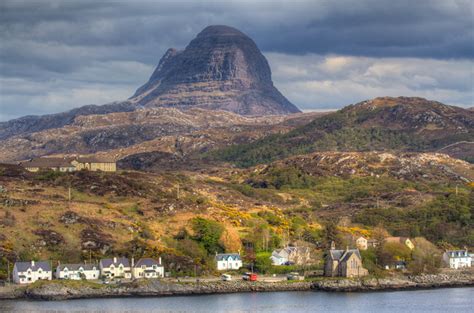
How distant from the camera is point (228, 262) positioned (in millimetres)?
127938

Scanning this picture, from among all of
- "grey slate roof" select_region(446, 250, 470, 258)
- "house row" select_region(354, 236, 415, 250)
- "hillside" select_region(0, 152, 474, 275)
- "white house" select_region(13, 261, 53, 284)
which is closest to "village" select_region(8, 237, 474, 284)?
"white house" select_region(13, 261, 53, 284)

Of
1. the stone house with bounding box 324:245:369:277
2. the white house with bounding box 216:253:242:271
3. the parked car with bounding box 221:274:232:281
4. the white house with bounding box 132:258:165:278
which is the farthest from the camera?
the white house with bounding box 216:253:242:271

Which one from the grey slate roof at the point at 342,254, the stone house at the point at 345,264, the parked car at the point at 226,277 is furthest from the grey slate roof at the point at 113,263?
the grey slate roof at the point at 342,254

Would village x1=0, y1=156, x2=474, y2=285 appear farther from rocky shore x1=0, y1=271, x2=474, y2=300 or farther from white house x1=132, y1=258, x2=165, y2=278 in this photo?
rocky shore x1=0, y1=271, x2=474, y2=300

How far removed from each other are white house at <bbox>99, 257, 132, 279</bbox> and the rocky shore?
19.6ft

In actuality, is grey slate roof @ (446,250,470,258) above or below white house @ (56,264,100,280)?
above

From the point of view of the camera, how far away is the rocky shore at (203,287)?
359 ft

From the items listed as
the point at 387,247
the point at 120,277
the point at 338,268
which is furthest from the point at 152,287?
the point at 387,247

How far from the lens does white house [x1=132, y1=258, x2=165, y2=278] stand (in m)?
120

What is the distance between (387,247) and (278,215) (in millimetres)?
35829

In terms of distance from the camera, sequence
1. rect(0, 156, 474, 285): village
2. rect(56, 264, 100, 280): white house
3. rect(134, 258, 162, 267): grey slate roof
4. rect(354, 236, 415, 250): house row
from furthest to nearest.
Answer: rect(354, 236, 415, 250): house row, rect(134, 258, 162, 267): grey slate roof, rect(0, 156, 474, 285): village, rect(56, 264, 100, 280): white house

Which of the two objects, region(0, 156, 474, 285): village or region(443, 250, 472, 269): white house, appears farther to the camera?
region(443, 250, 472, 269): white house

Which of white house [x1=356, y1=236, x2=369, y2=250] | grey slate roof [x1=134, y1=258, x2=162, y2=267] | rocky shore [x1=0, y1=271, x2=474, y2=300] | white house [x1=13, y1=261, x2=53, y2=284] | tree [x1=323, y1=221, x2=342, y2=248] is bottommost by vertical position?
rocky shore [x1=0, y1=271, x2=474, y2=300]

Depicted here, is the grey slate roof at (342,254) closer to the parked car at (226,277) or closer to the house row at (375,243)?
the parked car at (226,277)
